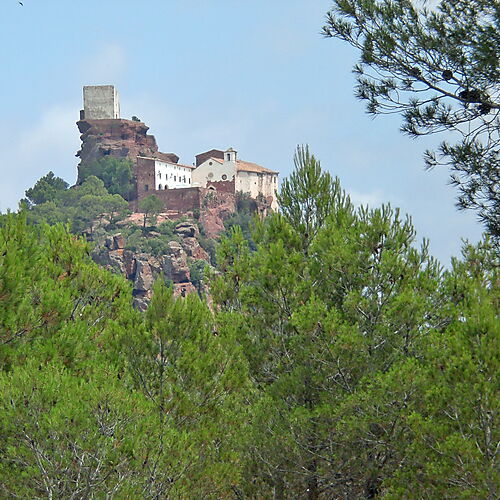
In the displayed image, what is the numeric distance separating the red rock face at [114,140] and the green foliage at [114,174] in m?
1.10

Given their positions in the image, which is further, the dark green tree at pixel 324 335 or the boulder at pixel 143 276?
the boulder at pixel 143 276

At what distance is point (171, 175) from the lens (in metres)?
81.8

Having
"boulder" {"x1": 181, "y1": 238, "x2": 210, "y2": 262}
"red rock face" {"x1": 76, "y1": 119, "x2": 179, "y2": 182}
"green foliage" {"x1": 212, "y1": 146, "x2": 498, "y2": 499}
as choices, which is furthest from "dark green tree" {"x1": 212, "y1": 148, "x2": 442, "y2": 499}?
"red rock face" {"x1": 76, "y1": 119, "x2": 179, "y2": 182}

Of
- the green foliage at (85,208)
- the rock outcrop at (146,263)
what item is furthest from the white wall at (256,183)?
the green foliage at (85,208)

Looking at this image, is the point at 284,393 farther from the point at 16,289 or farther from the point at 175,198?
the point at 175,198

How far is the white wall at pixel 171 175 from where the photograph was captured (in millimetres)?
80875

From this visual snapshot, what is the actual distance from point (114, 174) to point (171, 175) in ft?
21.6

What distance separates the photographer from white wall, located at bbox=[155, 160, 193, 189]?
3184 inches

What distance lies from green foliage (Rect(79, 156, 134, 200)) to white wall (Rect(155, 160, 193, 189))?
367 centimetres

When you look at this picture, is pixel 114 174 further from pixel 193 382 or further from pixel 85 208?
pixel 193 382

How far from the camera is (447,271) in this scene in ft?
46.9

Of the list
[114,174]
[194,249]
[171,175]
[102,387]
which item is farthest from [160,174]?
[102,387]

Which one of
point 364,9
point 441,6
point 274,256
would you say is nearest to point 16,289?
point 274,256

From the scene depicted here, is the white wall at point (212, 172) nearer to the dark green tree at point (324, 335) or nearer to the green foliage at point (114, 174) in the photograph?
the green foliage at point (114, 174)
